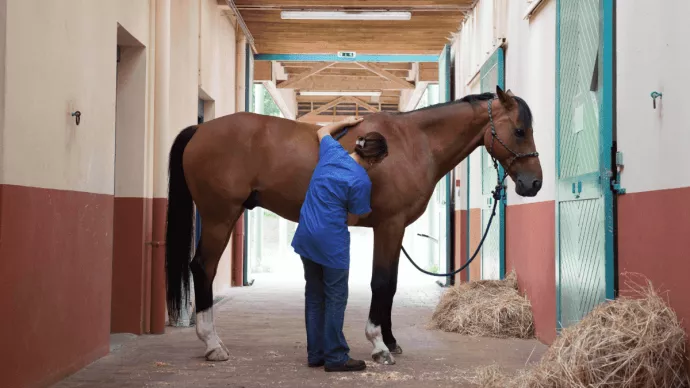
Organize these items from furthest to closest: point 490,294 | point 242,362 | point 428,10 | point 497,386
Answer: point 428,10
point 490,294
point 242,362
point 497,386

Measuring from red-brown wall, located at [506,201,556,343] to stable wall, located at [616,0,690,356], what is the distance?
1290 millimetres

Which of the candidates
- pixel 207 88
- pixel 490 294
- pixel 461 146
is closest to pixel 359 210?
pixel 461 146

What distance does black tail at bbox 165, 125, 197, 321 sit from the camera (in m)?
4.36

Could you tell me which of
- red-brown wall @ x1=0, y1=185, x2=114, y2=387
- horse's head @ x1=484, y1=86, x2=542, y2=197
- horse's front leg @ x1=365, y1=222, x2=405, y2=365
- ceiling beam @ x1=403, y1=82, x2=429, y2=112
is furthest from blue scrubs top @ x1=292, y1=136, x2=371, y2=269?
ceiling beam @ x1=403, y1=82, x2=429, y2=112

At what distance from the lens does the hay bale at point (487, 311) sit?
5176 mm

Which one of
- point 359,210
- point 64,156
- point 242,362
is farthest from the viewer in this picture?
point 242,362

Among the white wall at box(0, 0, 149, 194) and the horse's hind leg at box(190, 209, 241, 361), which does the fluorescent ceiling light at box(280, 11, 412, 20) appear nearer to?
the white wall at box(0, 0, 149, 194)

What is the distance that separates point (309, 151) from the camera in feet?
14.4

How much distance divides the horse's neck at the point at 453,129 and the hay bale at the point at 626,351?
178cm

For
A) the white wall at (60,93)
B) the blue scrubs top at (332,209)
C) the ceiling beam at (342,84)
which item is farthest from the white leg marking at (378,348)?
the ceiling beam at (342,84)

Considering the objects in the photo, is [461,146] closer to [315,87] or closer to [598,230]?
[598,230]

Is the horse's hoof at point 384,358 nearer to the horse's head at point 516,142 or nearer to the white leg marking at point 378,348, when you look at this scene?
the white leg marking at point 378,348

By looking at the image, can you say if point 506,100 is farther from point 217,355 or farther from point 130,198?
point 130,198

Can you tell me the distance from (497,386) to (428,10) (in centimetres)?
594
